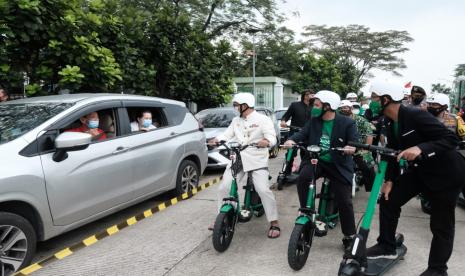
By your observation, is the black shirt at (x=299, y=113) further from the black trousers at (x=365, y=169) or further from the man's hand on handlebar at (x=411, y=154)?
the man's hand on handlebar at (x=411, y=154)

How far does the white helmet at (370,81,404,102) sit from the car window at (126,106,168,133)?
330 centimetres

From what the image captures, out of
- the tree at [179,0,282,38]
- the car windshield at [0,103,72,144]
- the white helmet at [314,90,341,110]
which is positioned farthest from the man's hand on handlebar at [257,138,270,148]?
the tree at [179,0,282,38]

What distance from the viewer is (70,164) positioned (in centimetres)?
418

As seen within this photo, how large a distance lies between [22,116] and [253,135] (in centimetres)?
256

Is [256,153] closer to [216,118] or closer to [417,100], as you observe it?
[417,100]

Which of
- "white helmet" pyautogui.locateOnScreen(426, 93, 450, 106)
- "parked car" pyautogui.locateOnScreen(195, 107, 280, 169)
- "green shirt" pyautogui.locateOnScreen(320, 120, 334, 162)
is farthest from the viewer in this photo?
"parked car" pyautogui.locateOnScreen(195, 107, 280, 169)

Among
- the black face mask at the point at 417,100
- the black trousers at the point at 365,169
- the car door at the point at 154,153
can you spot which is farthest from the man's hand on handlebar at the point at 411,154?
the black face mask at the point at 417,100

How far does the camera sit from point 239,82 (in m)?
30.0

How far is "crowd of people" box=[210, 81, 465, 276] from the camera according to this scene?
3300mm

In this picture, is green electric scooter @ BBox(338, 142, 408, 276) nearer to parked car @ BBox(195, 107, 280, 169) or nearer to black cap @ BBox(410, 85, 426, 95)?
black cap @ BBox(410, 85, 426, 95)

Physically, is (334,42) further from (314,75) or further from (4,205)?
(4,205)

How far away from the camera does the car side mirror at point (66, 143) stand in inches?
153

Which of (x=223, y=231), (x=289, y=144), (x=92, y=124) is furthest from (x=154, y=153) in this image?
(x=289, y=144)

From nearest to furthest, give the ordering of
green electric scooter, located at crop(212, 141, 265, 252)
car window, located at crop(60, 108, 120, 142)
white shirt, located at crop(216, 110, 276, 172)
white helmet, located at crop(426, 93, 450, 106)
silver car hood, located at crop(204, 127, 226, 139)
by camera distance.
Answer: green electric scooter, located at crop(212, 141, 265, 252) → white shirt, located at crop(216, 110, 276, 172) → car window, located at crop(60, 108, 120, 142) → white helmet, located at crop(426, 93, 450, 106) → silver car hood, located at crop(204, 127, 226, 139)
